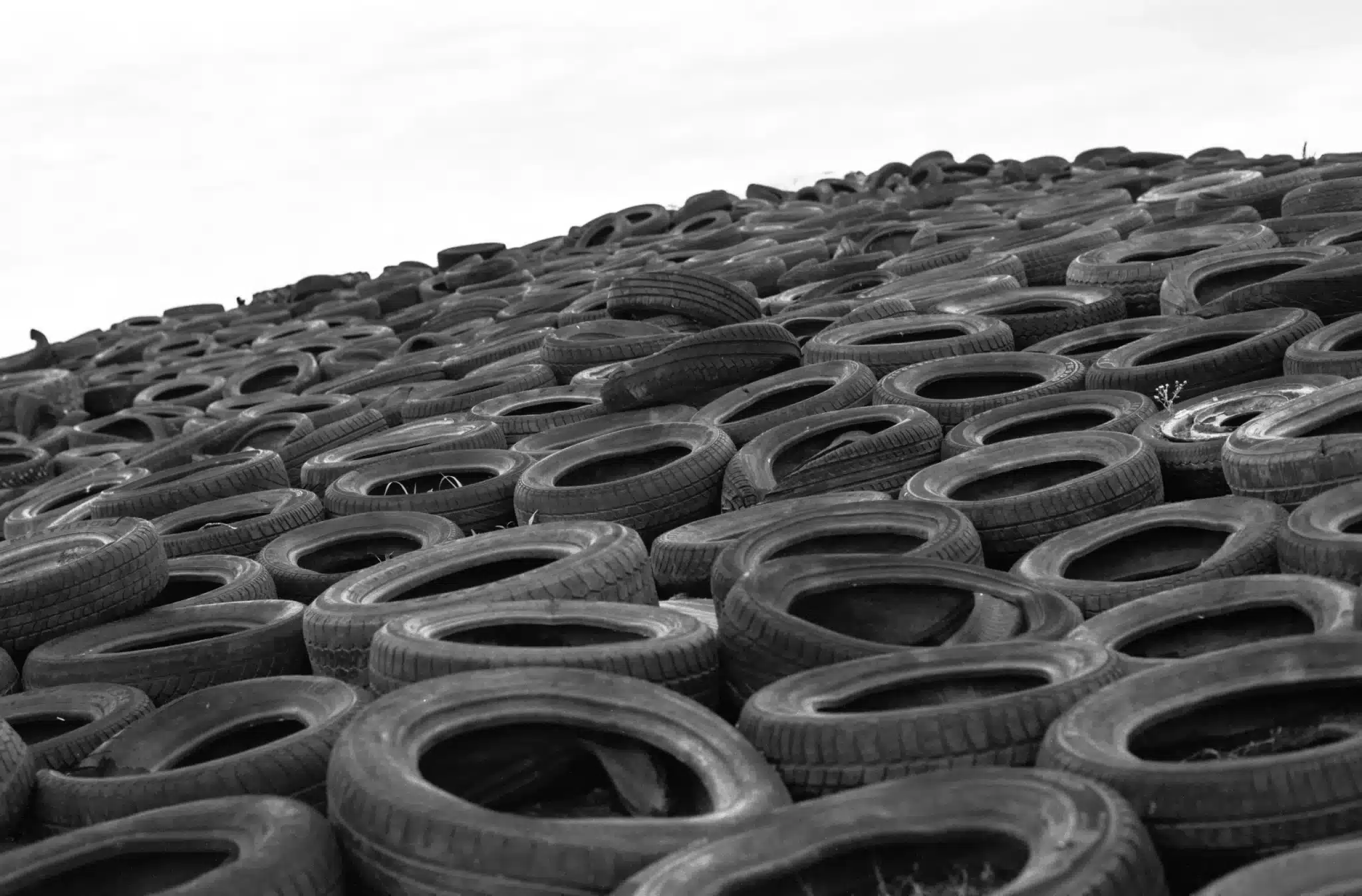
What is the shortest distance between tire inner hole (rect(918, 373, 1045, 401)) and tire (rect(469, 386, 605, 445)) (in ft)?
7.29

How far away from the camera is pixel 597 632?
5773mm

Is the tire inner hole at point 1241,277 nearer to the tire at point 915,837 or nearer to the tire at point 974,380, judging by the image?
the tire at point 974,380

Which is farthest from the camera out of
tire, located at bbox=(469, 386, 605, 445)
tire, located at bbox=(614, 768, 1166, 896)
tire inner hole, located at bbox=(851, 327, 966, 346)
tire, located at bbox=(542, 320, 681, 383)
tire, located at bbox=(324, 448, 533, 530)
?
tire, located at bbox=(542, 320, 681, 383)

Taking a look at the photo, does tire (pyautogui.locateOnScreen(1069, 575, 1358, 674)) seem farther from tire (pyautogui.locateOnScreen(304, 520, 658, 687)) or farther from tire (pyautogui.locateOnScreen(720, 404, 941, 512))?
tire (pyautogui.locateOnScreen(720, 404, 941, 512))

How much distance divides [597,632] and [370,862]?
180 centimetres

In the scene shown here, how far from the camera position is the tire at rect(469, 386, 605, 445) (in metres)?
10.3

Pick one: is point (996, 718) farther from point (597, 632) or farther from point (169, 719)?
point (169, 719)

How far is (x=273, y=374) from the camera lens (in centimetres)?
1591

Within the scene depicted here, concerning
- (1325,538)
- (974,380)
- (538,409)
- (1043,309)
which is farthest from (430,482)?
(1325,538)

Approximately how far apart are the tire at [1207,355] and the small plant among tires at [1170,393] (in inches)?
0.6

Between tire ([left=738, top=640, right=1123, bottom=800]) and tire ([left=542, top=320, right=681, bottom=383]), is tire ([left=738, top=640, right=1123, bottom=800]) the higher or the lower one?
the lower one

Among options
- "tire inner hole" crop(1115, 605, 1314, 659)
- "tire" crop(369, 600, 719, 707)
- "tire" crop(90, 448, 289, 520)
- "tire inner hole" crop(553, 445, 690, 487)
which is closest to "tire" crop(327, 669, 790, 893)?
"tire" crop(369, 600, 719, 707)

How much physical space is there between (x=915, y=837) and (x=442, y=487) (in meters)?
6.19

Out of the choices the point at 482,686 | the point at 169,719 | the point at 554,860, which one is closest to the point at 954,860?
the point at 554,860
